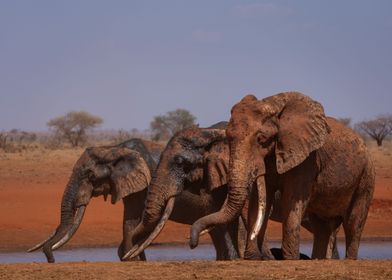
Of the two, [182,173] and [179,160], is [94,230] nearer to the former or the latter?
[182,173]

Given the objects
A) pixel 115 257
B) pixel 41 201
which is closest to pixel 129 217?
pixel 115 257

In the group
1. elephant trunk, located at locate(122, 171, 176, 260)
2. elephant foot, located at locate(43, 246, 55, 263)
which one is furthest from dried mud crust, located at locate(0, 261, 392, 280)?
elephant foot, located at locate(43, 246, 55, 263)

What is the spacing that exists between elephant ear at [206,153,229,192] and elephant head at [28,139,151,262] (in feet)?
7.09

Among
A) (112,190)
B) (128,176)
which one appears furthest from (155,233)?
(112,190)

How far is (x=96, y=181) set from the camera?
16312mm

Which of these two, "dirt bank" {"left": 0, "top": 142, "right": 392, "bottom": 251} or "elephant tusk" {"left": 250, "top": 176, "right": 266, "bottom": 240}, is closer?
"elephant tusk" {"left": 250, "top": 176, "right": 266, "bottom": 240}

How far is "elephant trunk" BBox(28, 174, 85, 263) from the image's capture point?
15.9 meters

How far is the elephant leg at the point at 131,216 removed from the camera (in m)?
15.6

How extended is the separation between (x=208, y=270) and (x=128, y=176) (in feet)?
17.4

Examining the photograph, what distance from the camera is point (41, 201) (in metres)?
28.1

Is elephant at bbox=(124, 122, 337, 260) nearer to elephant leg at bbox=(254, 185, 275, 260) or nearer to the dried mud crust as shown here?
elephant leg at bbox=(254, 185, 275, 260)

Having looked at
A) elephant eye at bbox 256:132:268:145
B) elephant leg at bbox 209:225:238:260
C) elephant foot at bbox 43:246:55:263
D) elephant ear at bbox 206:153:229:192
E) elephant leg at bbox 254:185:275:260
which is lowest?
elephant foot at bbox 43:246:55:263

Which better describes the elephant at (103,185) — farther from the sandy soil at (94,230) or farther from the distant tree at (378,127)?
the distant tree at (378,127)

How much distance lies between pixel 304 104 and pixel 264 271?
2.67 metres
